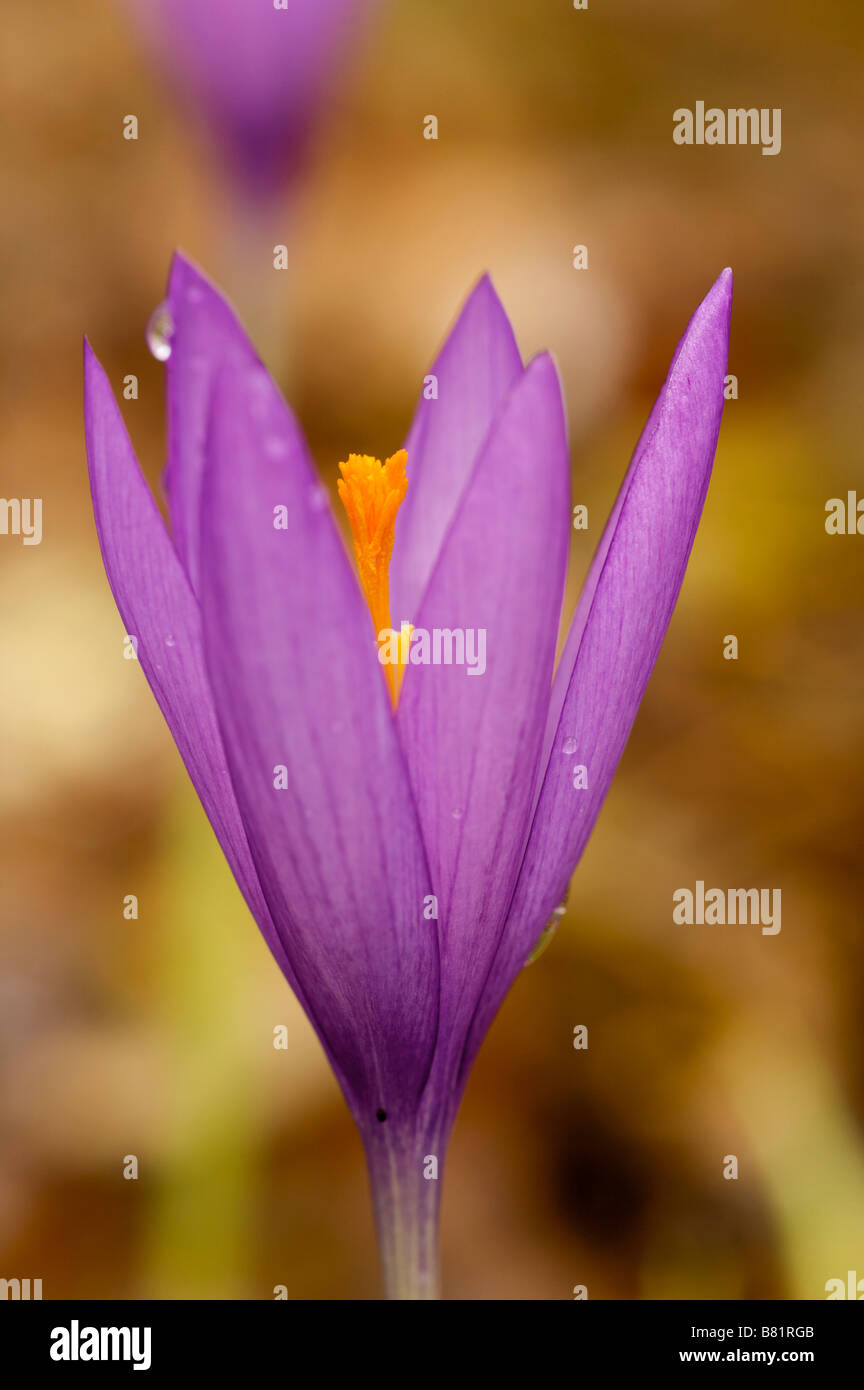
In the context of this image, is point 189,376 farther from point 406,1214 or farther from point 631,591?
point 406,1214

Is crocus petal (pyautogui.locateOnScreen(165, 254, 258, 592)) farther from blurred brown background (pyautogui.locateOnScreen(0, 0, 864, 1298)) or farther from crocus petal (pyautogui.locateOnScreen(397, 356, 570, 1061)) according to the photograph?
blurred brown background (pyautogui.locateOnScreen(0, 0, 864, 1298))

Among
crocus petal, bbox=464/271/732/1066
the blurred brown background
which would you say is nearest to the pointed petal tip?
crocus petal, bbox=464/271/732/1066

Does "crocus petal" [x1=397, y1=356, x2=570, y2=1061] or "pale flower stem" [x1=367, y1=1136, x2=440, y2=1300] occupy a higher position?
"crocus petal" [x1=397, y1=356, x2=570, y2=1061]

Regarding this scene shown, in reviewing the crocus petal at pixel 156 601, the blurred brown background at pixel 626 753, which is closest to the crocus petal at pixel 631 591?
the crocus petal at pixel 156 601

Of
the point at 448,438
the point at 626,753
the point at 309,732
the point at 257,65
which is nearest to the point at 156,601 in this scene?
the point at 309,732

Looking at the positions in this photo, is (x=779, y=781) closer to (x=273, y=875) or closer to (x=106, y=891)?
(x=106, y=891)

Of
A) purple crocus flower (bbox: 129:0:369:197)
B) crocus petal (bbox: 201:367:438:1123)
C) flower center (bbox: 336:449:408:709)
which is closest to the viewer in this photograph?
crocus petal (bbox: 201:367:438:1123)
